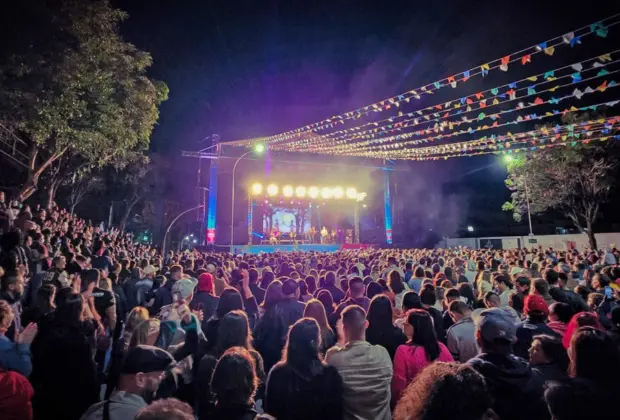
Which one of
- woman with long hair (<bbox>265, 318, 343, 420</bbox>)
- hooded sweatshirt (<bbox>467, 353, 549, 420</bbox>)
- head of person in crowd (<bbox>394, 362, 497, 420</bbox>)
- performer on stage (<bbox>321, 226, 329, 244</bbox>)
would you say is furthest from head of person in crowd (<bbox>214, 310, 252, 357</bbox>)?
performer on stage (<bbox>321, 226, 329, 244</bbox>)

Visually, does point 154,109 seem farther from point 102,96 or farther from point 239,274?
point 239,274

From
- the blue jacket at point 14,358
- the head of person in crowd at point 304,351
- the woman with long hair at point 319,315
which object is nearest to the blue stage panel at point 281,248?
the woman with long hair at point 319,315

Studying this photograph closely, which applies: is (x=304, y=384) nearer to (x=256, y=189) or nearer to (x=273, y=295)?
(x=273, y=295)

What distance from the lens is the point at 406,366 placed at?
3002mm

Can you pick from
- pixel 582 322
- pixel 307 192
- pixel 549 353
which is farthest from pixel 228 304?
pixel 307 192

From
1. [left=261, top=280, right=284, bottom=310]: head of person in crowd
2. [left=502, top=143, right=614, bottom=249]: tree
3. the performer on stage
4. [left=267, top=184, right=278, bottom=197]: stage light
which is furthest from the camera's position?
the performer on stage

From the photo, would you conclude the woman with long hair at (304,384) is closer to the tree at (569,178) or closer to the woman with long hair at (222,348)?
the woman with long hair at (222,348)

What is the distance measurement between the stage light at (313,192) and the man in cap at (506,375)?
28.9 metres

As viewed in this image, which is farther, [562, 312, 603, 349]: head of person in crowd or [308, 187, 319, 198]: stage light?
[308, 187, 319, 198]: stage light

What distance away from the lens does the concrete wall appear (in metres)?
25.8

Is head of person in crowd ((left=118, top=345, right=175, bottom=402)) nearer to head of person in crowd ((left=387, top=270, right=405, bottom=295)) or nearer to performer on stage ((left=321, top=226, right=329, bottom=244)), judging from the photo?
head of person in crowd ((left=387, top=270, right=405, bottom=295))

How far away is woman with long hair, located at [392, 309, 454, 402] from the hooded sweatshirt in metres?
0.54

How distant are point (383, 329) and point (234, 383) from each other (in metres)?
2.03

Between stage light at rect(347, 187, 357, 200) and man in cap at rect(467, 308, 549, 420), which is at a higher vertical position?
stage light at rect(347, 187, 357, 200)
